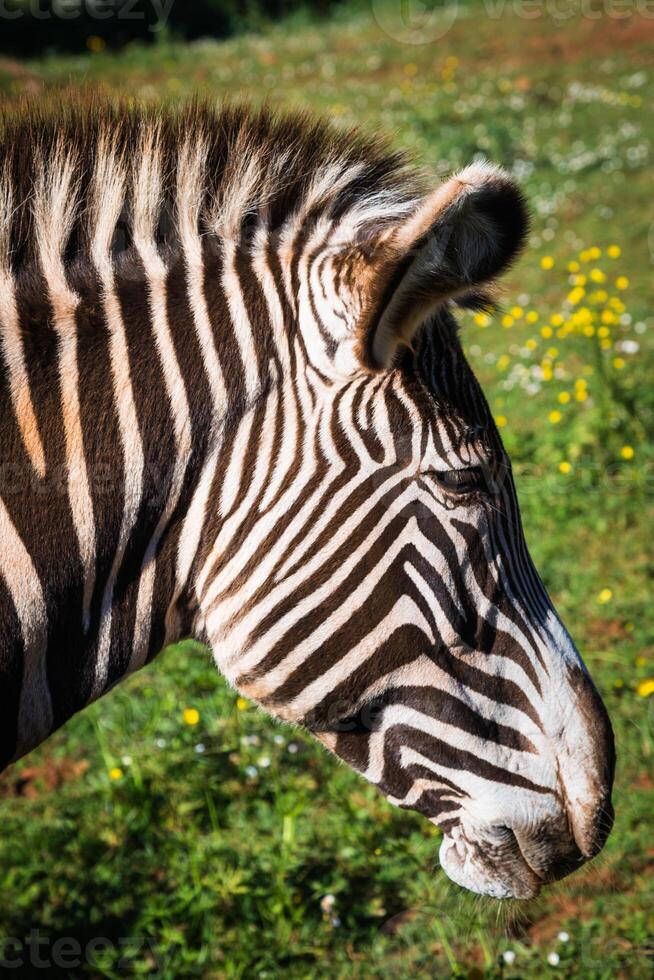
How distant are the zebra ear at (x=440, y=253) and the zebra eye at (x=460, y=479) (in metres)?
0.26

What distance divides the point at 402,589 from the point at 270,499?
1.10 ft

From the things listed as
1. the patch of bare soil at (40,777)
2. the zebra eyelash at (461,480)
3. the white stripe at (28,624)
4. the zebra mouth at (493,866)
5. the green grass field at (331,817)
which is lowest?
the patch of bare soil at (40,777)

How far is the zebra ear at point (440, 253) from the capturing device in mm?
1547

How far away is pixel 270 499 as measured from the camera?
5.97 ft

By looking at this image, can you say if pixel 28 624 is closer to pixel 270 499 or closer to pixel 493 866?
pixel 270 499

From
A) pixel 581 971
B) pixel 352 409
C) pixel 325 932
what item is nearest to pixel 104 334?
pixel 352 409

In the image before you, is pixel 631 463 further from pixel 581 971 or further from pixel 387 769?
pixel 387 769
